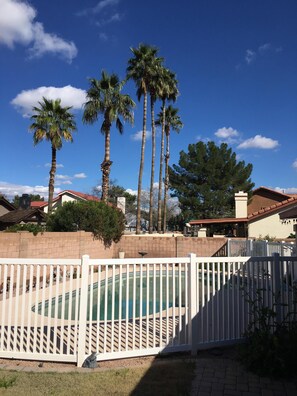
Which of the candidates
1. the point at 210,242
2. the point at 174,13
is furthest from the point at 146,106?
the point at 174,13

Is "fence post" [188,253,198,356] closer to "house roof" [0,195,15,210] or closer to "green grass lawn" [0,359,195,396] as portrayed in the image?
"green grass lawn" [0,359,195,396]

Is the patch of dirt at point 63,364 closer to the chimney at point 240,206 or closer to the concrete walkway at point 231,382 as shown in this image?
the concrete walkway at point 231,382

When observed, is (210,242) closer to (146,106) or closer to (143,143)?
(143,143)

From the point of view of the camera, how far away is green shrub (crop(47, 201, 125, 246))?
19.1 meters

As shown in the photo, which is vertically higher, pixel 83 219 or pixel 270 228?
pixel 83 219

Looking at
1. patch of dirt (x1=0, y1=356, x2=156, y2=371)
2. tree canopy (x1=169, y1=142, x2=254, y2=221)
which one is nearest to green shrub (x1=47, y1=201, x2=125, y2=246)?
patch of dirt (x1=0, y1=356, x2=156, y2=371)

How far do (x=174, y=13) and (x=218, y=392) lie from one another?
11.8m

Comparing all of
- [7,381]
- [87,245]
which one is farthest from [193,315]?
[87,245]

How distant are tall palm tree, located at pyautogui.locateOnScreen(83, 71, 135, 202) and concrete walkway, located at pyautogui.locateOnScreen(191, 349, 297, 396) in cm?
1993

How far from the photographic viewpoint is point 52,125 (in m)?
23.9

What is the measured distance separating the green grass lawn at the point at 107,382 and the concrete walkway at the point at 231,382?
16 centimetres

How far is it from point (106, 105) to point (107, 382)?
884 inches

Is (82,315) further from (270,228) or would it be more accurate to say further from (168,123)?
(168,123)

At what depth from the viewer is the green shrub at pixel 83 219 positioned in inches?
753
